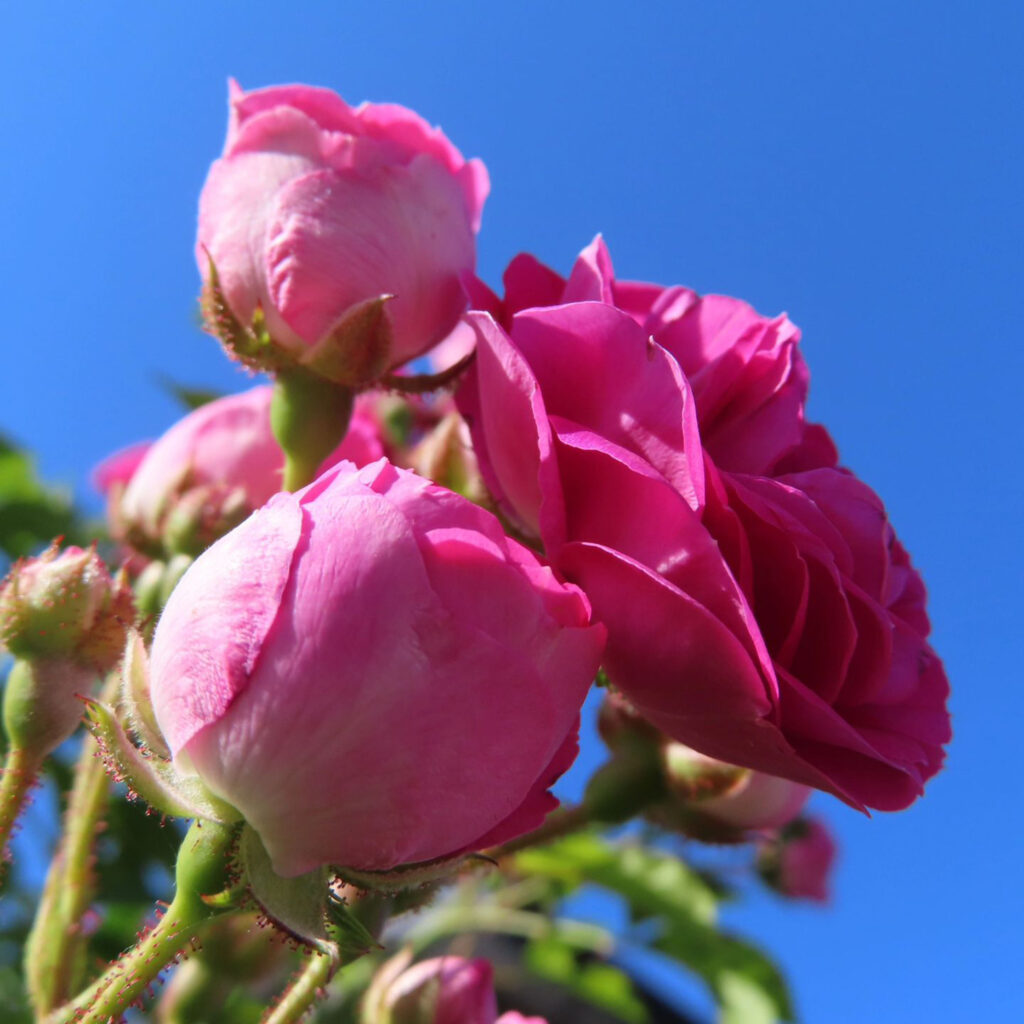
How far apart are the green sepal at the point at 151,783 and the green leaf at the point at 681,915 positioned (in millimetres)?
998

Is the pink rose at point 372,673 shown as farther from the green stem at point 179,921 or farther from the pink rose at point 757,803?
the pink rose at point 757,803

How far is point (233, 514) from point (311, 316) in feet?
0.65

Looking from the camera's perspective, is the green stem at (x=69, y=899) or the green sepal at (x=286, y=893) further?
the green stem at (x=69, y=899)

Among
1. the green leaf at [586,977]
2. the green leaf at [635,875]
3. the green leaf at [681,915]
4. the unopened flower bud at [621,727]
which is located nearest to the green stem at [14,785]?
the unopened flower bud at [621,727]

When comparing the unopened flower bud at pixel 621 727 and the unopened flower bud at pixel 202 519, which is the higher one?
the unopened flower bud at pixel 621 727

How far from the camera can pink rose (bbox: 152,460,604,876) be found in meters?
0.36

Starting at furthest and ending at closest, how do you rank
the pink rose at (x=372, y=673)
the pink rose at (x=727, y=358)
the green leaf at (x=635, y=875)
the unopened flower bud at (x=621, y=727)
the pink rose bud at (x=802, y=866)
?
the pink rose bud at (x=802, y=866)
the green leaf at (x=635, y=875)
the unopened flower bud at (x=621, y=727)
the pink rose at (x=727, y=358)
the pink rose at (x=372, y=673)

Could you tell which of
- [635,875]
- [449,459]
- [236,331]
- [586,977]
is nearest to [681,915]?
[635,875]

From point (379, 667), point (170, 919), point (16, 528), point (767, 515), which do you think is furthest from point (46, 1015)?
point (16, 528)

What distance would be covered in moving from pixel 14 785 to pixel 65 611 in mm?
93

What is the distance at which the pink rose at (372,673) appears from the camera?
361mm

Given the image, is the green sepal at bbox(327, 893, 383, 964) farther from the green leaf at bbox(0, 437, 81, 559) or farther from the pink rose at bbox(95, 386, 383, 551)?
the green leaf at bbox(0, 437, 81, 559)

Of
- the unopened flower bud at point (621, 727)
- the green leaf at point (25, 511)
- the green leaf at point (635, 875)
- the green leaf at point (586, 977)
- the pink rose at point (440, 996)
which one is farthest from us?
the green leaf at point (586, 977)

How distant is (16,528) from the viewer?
1.27m
